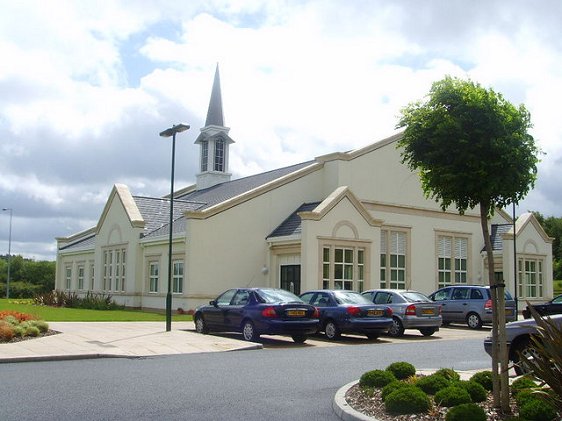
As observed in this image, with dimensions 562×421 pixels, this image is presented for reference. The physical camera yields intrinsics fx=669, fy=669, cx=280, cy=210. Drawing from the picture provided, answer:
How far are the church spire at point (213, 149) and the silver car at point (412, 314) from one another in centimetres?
2440

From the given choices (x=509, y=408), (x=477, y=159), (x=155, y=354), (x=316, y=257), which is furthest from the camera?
(x=316, y=257)

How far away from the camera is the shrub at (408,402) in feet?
26.2

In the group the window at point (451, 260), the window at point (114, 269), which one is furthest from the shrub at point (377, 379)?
the window at point (114, 269)

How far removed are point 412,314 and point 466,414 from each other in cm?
1409

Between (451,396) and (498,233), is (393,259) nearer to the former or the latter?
(498,233)

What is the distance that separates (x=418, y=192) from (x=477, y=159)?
89.4ft

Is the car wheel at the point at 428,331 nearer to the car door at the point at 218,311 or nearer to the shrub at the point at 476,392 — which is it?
the car door at the point at 218,311

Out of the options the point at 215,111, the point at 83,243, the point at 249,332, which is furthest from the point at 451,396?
the point at 83,243

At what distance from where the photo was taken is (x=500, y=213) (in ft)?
131

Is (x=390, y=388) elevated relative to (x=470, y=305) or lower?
lower

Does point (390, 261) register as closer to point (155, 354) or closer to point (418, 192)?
point (418, 192)

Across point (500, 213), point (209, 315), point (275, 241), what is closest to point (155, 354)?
point (209, 315)

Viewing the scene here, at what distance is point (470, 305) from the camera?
24875mm

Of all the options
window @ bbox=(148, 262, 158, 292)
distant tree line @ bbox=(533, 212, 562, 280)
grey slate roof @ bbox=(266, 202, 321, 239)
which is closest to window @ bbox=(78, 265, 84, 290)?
window @ bbox=(148, 262, 158, 292)
